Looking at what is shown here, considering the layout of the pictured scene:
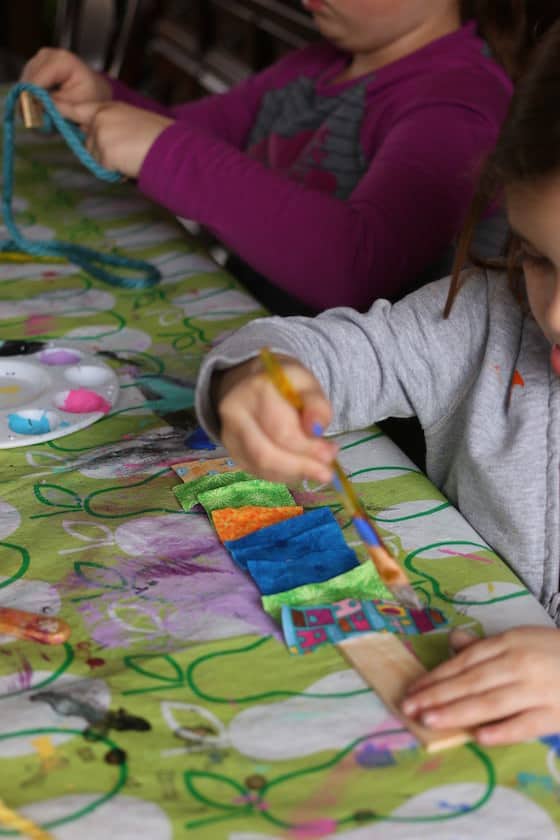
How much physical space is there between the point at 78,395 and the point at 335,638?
376 mm

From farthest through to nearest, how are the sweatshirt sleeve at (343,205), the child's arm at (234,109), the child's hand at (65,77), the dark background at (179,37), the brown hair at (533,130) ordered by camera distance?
the dark background at (179,37), the child's arm at (234,109), the child's hand at (65,77), the sweatshirt sleeve at (343,205), the brown hair at (533,130)

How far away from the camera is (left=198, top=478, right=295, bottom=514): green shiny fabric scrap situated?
2.42ft

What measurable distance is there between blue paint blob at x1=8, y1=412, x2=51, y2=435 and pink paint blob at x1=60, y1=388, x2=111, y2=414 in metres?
0.03

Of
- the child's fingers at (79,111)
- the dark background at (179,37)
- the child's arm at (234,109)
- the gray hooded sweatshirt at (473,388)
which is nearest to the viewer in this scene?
the gray hooded sweatshirt at (473,388)

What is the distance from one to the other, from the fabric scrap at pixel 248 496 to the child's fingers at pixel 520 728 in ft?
0.83

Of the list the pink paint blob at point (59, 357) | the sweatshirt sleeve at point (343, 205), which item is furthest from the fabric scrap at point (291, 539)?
the sweatshirt sleeve at point (343, 205)

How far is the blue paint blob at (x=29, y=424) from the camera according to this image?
83 centimetres

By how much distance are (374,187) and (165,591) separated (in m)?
0.60

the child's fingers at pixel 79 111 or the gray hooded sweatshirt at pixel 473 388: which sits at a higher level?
the child's fingers at pixel 79 111

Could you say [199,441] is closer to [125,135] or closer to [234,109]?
[125,135]

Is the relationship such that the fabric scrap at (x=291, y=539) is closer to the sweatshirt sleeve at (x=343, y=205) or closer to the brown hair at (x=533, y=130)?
the brown hair at (x=533, y=130)

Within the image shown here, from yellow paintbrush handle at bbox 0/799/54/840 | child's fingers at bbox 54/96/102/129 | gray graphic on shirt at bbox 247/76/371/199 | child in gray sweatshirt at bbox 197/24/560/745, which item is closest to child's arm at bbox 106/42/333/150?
gray graphic on shirt at bbox 247/76/371/199

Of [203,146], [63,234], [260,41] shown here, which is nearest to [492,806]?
[203,146]

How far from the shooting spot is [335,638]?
601 millimetres
